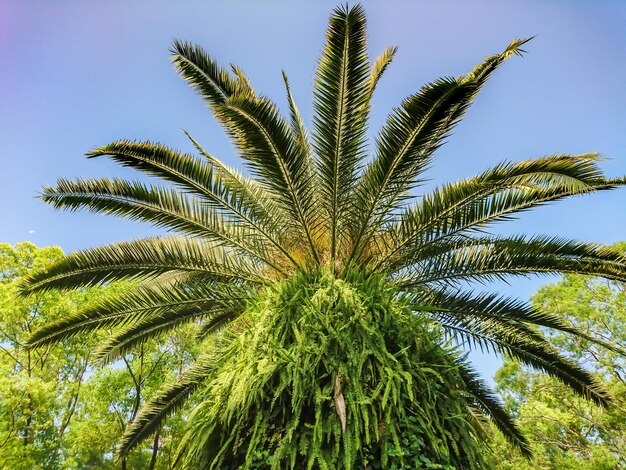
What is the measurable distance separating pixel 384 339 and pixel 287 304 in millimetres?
1140

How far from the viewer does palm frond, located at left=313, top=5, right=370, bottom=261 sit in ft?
15.1

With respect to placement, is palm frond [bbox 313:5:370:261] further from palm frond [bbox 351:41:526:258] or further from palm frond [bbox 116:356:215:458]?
palm frond [bbox 116:356:215:458]

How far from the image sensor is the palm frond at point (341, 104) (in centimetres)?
460

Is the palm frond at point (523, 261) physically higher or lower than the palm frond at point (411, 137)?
lower

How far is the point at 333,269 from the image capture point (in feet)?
17.4

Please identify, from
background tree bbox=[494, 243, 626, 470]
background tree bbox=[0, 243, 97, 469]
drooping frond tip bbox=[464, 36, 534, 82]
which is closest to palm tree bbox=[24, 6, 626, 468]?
drooping frond tip bbox=[464, 36, 534, 82]

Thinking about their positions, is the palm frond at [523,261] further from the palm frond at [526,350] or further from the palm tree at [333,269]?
the palm frond at [526,350]

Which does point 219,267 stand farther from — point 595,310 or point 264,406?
point 595,310

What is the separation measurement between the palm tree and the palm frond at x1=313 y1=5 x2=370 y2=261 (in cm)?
2

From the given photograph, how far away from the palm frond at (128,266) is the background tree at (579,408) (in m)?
13.9

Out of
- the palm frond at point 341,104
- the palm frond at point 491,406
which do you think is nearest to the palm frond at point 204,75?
the palm frond at point 341,104

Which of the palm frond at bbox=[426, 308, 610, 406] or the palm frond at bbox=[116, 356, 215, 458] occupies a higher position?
the palm frond at bbox=[426, 308, 610, 406]

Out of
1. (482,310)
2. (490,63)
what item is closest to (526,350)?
(482,310)

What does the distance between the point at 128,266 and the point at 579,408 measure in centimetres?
1786
